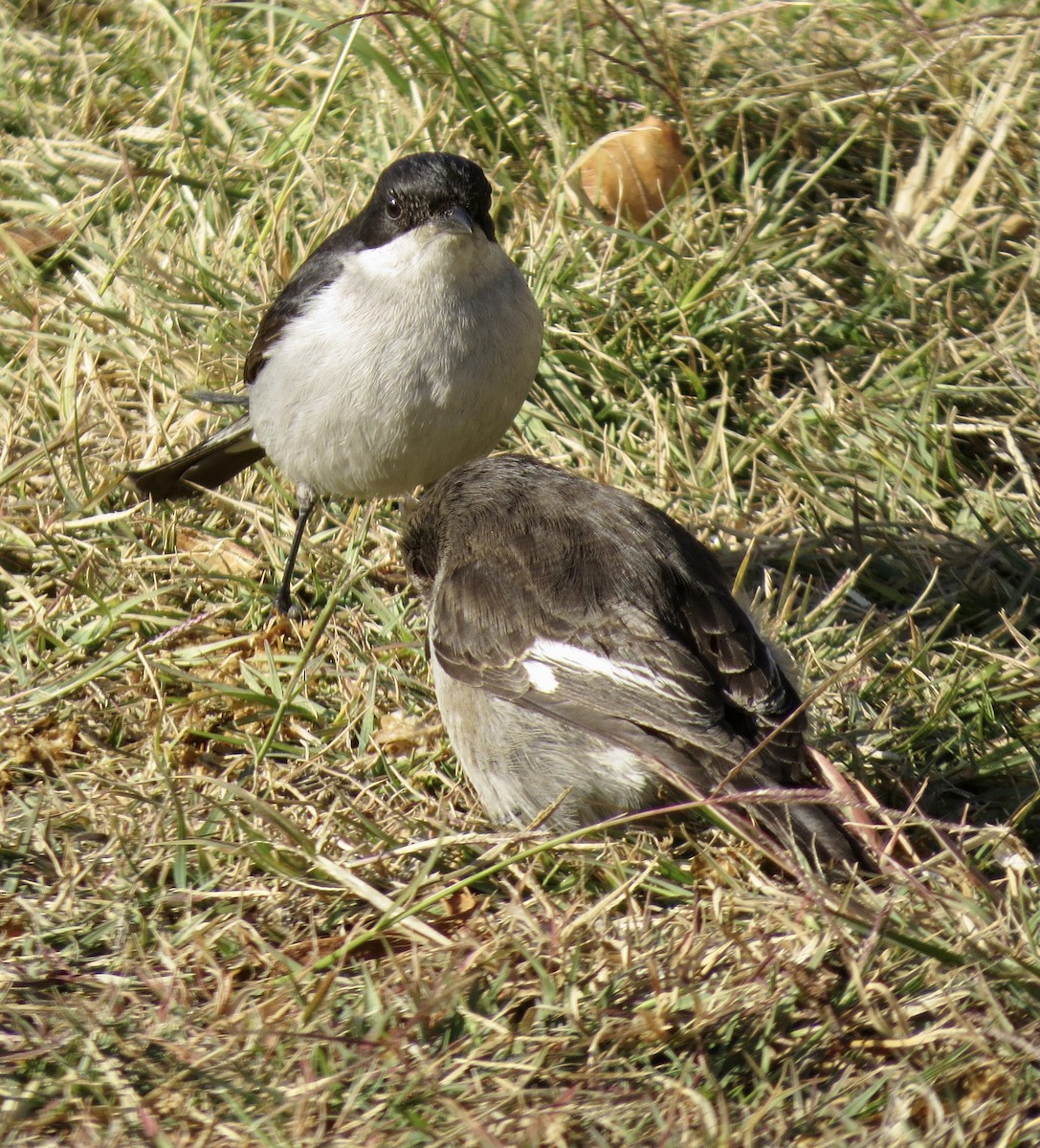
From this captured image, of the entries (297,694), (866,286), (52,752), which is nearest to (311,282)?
(297,694)

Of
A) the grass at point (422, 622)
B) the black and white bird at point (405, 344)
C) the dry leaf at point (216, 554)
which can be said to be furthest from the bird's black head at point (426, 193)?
the dry leaf at point (216, 554)

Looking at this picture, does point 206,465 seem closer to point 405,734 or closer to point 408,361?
point 408,361

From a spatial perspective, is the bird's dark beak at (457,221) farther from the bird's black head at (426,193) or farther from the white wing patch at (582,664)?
the white wing patch at (582,664)

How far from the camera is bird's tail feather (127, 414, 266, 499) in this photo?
570 cm

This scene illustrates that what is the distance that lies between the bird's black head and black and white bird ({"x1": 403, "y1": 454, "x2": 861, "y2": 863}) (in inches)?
40.2

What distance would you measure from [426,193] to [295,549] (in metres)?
1.29

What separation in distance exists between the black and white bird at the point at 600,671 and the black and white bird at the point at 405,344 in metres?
0.59

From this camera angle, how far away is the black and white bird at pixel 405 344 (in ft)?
16.8

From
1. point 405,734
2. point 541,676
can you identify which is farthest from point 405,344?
point 541,676

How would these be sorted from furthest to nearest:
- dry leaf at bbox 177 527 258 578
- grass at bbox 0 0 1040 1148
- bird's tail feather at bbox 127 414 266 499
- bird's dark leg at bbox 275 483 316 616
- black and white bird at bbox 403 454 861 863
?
1. bird's tail feather at bbox 127 414 266 499
2. dry leaf at bbox 177 527 258 578
3. bird's dark leg at bbox 275 483 316 616
4. black and white bird at bbox 403 454 861 863
5. grass at bbox 0 0 1040 1148

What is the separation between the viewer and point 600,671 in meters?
4.14

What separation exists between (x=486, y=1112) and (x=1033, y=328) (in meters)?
3.99

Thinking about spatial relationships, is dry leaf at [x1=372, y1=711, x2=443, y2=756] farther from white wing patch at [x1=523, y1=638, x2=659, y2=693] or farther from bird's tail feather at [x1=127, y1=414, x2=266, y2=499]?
bird's tail feather at [x1=127, y1=414, x2=266, y2=499]

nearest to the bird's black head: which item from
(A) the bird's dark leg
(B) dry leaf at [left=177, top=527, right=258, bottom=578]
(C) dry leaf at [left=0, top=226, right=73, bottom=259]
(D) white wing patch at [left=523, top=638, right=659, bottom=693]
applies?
(A) the bird's dark leg
